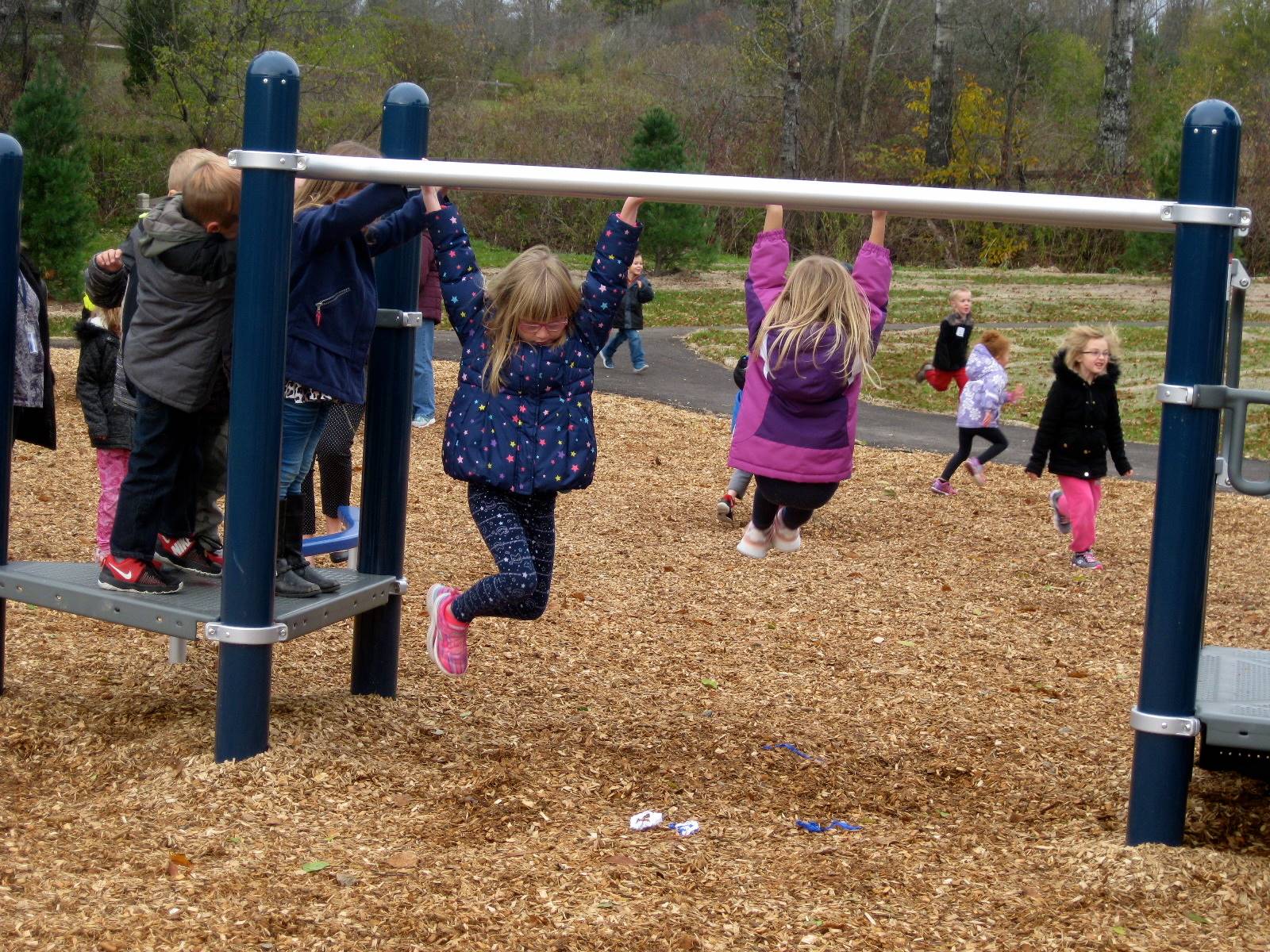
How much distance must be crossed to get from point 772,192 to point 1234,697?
1.76 metres

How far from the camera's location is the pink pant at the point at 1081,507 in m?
7.90

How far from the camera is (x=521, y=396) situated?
12.8 ft

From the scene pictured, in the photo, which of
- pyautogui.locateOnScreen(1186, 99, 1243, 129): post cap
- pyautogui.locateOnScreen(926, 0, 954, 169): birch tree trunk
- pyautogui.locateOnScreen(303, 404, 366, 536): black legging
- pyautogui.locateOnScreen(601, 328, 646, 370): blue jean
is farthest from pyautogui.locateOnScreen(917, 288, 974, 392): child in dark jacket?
pyautogui.locateOnScreen(926, 0, 954, 169): birch tree trunk

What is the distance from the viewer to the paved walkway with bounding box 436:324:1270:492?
12.4 m

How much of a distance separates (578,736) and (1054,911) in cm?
172

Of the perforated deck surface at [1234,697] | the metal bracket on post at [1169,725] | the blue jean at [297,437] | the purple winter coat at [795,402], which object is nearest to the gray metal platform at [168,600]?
the blue jean at [297,437]

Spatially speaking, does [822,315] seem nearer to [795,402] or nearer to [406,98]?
[795,402]

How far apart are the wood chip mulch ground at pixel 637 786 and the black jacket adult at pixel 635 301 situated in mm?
7430

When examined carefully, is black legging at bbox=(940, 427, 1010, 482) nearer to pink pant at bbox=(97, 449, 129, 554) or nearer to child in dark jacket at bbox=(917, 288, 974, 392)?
child in dark jacket at bbox=(917, 288, 974, 392)

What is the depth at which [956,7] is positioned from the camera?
38.2 meters

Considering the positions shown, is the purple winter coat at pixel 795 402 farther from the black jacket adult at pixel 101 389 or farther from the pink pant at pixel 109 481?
the pink pant at pixel 109 481

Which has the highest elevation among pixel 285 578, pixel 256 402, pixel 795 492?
pixel 256 402

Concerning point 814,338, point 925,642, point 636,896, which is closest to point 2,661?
point 636,896

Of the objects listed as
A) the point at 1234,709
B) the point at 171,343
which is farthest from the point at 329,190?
the point at 1234,709
